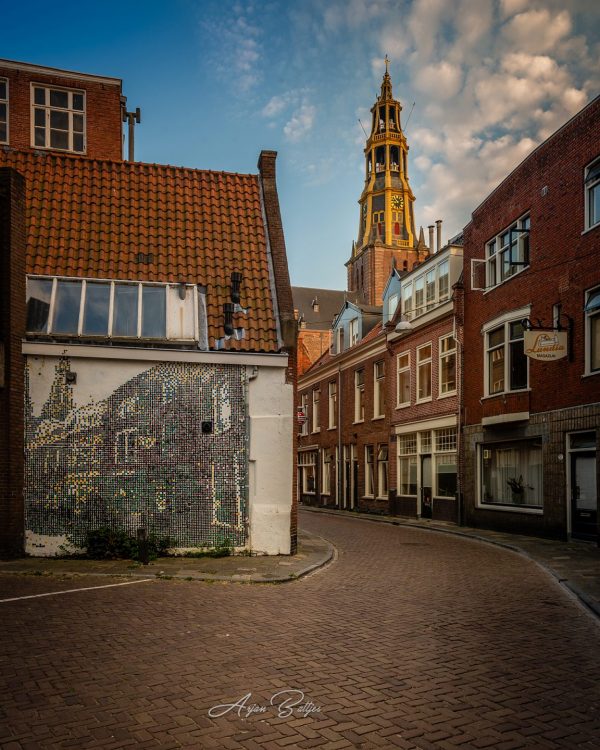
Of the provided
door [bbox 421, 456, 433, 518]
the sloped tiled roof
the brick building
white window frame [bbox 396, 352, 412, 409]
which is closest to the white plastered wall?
the brick building

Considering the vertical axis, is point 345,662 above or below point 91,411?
below

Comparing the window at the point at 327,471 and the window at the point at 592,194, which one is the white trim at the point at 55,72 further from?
the window at the point at 327,471

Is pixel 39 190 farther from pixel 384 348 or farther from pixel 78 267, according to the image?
pixel 384 348

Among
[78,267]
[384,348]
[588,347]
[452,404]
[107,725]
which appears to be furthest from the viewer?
[384,348]

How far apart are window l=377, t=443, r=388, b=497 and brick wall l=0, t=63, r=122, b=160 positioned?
1777 cm

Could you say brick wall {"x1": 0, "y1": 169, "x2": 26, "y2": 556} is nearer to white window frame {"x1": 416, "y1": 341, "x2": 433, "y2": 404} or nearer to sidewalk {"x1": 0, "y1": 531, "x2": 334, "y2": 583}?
sidewalk {"x1": 0, "y1": 531, "x2": 334, "y2": 583}

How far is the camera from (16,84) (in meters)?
18.6

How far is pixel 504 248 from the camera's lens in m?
22.2

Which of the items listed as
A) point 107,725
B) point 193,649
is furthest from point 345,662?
point 107,725

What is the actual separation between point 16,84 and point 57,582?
13899mm

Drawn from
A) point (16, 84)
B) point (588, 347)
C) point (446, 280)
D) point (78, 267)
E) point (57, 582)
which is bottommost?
point (57, 582)

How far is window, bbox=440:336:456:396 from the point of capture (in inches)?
1007

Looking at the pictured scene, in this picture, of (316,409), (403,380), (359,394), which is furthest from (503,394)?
(316,409)

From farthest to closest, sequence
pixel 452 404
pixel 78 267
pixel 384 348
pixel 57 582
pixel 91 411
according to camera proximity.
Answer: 1. pixel 384 348
2. pixel 452 404
3. pixel 78 267
4. pixel 91 411
5. pixel 57 582
